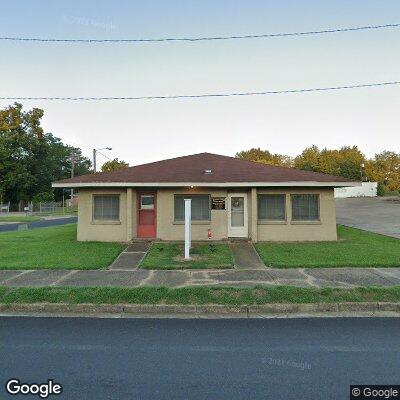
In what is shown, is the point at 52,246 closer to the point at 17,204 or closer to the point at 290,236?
the point at 290,236

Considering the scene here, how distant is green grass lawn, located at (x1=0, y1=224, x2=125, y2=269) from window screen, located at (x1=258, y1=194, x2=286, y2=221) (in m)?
6.52

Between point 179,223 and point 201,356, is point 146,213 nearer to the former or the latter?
point 179,223

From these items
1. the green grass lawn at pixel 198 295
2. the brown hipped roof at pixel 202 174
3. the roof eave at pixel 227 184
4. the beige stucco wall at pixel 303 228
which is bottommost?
the green grass lawn at pixel 198 295

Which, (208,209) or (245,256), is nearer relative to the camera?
(245,256)

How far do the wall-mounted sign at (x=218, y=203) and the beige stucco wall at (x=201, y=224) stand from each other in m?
0.17

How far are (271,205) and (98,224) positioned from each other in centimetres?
809

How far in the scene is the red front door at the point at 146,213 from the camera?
1473cm

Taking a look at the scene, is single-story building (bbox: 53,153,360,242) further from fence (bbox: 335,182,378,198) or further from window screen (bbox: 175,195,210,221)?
fence (bbox: 335,182,378,198)

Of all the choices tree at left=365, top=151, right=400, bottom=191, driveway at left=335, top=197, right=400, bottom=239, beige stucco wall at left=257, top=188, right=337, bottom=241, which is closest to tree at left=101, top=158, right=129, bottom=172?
driveway at left=335, top=197, right=400, bottom=239

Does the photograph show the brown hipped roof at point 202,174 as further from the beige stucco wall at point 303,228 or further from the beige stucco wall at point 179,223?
the beige stucco wall at point 303,228

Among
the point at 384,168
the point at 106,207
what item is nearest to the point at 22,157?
the point at 106,207

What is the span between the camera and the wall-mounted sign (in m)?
14.7

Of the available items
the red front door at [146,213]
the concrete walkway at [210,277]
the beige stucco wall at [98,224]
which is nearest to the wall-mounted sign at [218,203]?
the red front door at [146,213]

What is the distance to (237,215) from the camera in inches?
587
